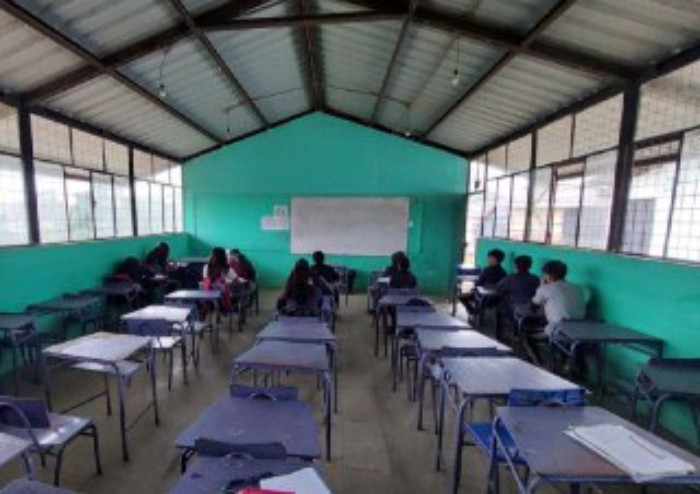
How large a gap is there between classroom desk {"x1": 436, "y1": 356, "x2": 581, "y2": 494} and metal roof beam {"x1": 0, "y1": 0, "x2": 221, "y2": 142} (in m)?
4.03

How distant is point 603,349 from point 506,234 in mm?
3327

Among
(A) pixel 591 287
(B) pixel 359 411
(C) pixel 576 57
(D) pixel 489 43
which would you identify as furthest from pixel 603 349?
(D) pixel 489 43

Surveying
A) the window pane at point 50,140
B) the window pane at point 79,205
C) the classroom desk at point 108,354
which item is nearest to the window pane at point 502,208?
the classroom desk at point 108,354

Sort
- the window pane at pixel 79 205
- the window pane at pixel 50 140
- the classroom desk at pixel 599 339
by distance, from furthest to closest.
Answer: the window pane at pixel 79 205 < the window pane at pixel 50 140 < the classroom desk at pixel 599 339

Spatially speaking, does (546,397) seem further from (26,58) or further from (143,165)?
(143,165)

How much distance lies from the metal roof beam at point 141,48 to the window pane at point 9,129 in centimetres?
26

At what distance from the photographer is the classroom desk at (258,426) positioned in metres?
1.47

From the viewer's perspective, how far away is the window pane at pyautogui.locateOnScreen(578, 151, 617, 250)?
4035 mm

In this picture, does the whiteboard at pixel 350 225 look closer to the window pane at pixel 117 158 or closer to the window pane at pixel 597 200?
the window pane at pixel 117 158

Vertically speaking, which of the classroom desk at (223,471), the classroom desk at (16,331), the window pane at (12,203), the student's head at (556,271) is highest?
the window pane at (12,203)

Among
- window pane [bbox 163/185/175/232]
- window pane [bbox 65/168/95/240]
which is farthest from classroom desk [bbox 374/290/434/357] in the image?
window pane [bbox 163/185/175/232]

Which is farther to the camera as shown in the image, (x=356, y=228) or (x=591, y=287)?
(x=356, y=228)

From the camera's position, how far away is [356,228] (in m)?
8.38

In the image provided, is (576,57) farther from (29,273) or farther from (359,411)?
(29,273)
